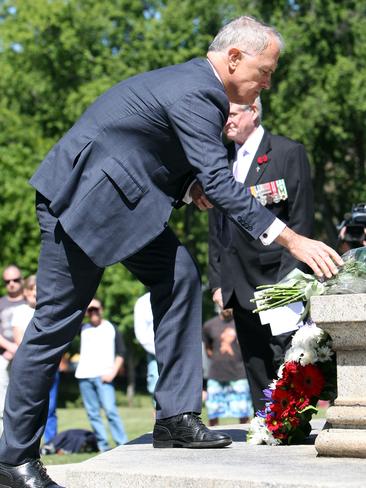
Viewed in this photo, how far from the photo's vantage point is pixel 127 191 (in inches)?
181

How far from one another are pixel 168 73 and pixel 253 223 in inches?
29.8

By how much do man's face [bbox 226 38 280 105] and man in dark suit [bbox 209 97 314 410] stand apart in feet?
5.16

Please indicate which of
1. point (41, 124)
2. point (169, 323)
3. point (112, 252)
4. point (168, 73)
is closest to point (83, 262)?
point (112, 252)

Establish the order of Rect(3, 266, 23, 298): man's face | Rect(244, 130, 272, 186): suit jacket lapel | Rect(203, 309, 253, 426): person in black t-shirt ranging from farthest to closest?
1. Rect(203, 309, 253, 426): person in black t-shirt
2. Rect(3, 266, 23, 298): man's face
3. Rect(244, 130, 272, 186): suit jacket lapel

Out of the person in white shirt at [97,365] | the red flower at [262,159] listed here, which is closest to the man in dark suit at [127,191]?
the red flower at [262,159]

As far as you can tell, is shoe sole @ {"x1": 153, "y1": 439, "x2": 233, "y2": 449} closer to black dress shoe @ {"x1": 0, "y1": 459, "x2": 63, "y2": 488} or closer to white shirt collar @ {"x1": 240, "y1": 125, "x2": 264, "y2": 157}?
black dress shoe @ {"x1": 0, "y1": 459, "x2": 63, "y2": 488}

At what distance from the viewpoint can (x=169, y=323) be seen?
491cm

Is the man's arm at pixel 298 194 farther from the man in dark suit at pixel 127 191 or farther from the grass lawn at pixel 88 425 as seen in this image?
the grass lawn at pixel 88 425

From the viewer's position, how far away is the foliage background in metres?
29.1

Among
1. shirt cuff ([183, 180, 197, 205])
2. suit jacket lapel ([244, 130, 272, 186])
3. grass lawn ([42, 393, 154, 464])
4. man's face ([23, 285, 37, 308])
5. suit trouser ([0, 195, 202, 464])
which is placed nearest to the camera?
suit trouser ([0, 195, 202, 464])

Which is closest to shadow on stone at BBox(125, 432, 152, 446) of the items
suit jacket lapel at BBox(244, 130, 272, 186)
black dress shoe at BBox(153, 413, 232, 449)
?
black dress shoe at BBox(153, 413, 232, 449)

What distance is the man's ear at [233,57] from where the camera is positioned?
477 cm

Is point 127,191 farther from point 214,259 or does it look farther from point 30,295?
point 30,295

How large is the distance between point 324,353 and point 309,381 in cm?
17
